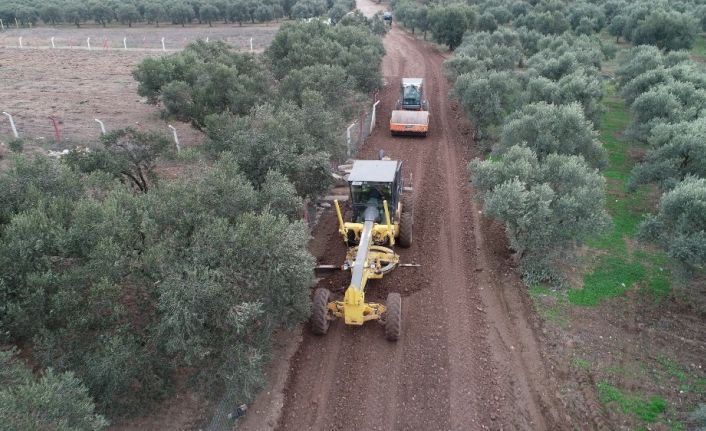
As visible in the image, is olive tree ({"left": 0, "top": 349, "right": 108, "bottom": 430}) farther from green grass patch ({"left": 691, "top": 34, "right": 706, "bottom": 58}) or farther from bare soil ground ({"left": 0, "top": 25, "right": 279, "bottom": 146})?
green grass patch ({"left": 691, "top": 34, "right": 706, "bottom": 58})

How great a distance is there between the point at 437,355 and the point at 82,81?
41428mm

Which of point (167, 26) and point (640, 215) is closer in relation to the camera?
point (640, 215)

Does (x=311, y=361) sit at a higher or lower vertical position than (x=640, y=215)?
lower

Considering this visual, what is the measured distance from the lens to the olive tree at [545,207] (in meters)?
15.3

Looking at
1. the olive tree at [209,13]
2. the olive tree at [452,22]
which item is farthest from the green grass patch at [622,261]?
the olive tree at [209,13]

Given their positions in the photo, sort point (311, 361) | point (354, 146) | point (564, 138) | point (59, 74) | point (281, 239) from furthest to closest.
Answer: point (59, 74), point (354, 146), point (564, 138), point (311, 361), point (281, 239)

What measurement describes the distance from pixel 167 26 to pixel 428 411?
79617 millimetres

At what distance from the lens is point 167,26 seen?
246ft

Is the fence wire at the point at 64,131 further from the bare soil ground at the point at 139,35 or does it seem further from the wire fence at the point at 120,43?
the bare soil ground at the point at 139,35

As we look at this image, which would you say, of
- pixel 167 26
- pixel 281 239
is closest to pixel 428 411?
pixel 281 239

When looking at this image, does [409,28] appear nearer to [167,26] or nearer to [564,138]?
[167,26]

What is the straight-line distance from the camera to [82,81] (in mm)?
40875

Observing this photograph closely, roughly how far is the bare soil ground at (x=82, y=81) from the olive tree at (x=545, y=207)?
18.8 metres

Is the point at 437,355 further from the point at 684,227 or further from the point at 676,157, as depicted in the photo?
the point at 676,157
